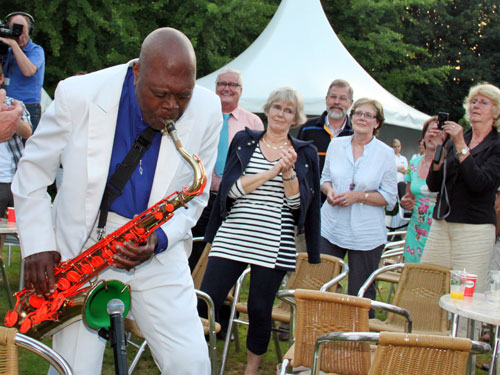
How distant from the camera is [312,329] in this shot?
11.8ft

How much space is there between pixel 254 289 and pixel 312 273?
100cm

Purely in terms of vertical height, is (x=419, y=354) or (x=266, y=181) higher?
(x=266, y=181)

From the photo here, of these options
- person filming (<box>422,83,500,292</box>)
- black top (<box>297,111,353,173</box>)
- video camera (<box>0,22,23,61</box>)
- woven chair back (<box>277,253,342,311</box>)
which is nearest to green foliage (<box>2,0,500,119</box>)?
video camera (<box>0,22,23,61</box>)

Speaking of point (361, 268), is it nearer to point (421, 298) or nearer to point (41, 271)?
point (421, 298)

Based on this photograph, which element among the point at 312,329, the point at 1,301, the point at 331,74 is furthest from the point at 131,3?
the point at 312,329

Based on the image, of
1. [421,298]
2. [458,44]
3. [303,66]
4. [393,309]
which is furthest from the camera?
[458,44]

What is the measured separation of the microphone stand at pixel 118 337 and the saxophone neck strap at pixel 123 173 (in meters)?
0.63

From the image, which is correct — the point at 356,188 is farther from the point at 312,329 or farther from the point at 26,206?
the point at 26,206

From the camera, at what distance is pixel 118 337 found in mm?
2186

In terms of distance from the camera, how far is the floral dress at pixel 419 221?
6.33 meters

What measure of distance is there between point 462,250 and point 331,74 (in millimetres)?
8799

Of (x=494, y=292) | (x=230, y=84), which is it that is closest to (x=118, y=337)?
(x=494, y=292)

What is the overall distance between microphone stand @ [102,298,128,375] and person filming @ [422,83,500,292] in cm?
347

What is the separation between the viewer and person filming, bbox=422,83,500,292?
5.04 metres
